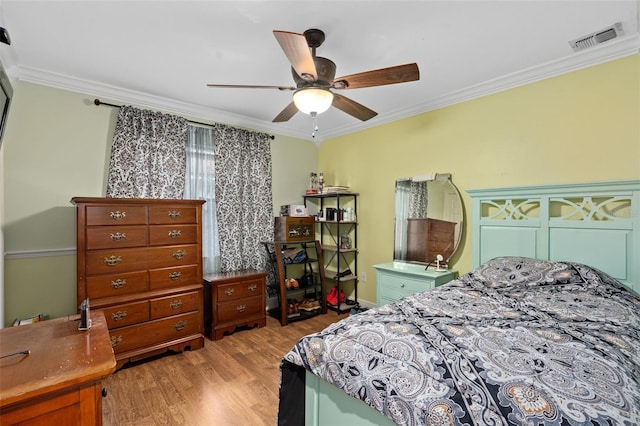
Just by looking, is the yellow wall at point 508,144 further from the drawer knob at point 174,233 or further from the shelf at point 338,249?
the drawer knob at point 174,233

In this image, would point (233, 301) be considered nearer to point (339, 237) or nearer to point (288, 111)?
point (339, 237)

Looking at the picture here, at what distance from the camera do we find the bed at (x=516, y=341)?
3.17ft

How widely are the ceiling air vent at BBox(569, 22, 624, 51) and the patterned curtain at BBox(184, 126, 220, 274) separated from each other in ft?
11.3

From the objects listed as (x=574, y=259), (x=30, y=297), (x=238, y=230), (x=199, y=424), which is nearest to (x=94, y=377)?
(x=199, y=424)

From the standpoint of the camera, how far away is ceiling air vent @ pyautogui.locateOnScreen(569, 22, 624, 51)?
195 cm

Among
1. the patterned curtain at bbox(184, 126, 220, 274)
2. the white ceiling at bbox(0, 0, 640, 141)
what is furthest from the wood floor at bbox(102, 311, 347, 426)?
the white ceiling at bbox(0, 0, 640, 141)

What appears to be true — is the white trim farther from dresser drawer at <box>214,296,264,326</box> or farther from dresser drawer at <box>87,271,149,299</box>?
dresser drawer at <box>214,296,264,326</box>

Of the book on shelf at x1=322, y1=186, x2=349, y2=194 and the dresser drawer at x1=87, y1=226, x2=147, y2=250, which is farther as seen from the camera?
the book on shelf at x1=322, y1=186, x2=349, y2=194

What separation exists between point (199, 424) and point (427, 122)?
3.35 metres

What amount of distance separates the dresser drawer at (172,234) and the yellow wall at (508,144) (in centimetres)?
215

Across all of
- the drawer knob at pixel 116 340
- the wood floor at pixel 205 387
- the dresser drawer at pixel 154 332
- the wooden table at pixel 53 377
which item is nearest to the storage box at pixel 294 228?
the wood floor at pixel 205 387

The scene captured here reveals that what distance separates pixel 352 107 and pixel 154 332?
8.45ft

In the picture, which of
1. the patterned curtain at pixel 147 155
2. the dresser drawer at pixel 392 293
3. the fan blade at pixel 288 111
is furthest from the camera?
the dresser drawer at pixel 392 293

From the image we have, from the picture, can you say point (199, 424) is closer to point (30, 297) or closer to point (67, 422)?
point (67, 422)
